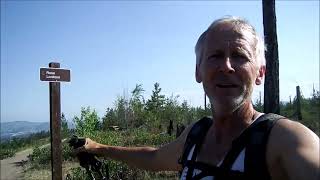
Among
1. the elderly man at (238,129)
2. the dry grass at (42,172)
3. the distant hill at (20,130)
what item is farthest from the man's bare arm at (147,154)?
the distant hill at (20,130)

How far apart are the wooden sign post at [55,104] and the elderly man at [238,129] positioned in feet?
14.1

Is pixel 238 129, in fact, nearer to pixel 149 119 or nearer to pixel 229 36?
pixel 229 36

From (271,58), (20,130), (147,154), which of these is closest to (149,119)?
(271,58)

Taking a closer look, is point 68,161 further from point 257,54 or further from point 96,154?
point 257,54

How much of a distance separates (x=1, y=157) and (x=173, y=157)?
622 inches

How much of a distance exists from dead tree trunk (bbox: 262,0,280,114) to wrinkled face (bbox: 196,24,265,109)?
500cm

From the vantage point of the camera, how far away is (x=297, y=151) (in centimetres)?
145

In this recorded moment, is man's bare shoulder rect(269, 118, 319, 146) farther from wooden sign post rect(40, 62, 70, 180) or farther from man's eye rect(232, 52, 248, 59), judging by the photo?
wooden sign post rect(40, 62, 70, 180)

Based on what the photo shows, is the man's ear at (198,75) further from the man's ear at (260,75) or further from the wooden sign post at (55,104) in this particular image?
the wooden sign post at (55,104)

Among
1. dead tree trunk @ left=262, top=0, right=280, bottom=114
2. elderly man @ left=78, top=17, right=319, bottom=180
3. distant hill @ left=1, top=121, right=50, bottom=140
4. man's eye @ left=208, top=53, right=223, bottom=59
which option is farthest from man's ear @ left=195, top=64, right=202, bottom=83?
distant hill @ left=1, top=121, right=50, bottom=140

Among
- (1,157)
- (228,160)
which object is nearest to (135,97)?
(1,157)

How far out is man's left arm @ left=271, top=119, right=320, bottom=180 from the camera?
1.40m

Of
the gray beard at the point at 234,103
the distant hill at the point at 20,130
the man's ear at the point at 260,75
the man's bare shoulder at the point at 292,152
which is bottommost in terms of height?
the distant hill at the point at 20,130

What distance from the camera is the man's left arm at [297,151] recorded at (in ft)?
4.61
